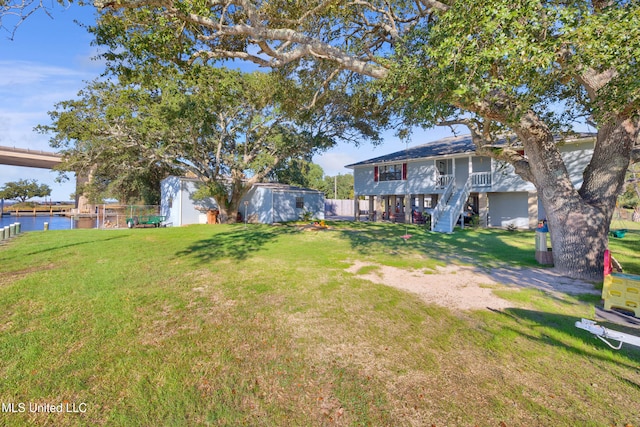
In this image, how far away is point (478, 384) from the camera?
2.82m

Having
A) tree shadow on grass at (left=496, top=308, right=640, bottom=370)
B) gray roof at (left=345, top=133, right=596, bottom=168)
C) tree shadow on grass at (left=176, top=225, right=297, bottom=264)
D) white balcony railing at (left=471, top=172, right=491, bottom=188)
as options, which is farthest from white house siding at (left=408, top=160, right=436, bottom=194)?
tree shadow on grass at (left=496, top=308, right=640, bottom=370)

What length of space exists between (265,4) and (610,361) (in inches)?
396

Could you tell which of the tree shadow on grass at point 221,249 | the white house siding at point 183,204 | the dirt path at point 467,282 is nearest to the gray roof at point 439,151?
the white house siding at point 183,204

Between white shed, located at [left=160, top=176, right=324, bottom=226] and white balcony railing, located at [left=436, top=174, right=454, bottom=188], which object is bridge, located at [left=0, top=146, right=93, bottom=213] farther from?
white balcony railing, located at [left=436, top=174, right=454, bottom=188]

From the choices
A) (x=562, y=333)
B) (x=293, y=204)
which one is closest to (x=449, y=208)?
(x=293, y=204)

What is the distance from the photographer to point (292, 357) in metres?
3.29

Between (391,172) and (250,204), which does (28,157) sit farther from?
(391,172)

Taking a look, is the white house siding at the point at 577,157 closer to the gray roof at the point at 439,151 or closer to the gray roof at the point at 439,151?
the gray roof at the point at 439,151

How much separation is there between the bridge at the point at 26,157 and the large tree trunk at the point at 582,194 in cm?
5776

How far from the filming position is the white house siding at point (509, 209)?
714 inches

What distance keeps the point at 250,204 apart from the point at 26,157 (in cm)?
4747

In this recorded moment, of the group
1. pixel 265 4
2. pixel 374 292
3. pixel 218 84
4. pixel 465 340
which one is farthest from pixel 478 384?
pixel 218 84

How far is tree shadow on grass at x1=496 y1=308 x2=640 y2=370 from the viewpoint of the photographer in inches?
133

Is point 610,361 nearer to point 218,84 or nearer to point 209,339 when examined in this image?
point 209,339
